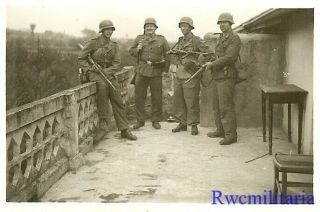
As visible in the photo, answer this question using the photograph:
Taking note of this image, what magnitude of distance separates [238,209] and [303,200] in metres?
0.66

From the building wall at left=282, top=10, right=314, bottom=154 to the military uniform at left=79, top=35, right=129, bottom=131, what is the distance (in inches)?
108

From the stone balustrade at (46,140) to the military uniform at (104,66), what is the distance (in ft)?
1.03

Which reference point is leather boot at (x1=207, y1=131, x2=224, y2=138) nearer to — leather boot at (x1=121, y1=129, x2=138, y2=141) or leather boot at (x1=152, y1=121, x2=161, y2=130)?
leather boot at (x1=152, y1=121, x2=161, y2=130)

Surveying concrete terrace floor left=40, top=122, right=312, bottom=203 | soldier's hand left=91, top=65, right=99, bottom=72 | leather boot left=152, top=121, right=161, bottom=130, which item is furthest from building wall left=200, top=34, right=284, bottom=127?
soldier's hand left=91, top=65, right=99, bottom=72

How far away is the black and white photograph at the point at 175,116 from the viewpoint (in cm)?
436

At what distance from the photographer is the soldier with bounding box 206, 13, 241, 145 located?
642 cm

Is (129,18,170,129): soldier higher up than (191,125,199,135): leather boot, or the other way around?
(129,18,170,129): soldier

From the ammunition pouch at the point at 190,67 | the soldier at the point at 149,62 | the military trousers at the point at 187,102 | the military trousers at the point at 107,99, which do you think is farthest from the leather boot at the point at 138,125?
the ammunition pouch at the point at 190,67

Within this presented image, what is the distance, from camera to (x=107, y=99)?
22.1 ft

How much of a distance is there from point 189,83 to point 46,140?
125 inches

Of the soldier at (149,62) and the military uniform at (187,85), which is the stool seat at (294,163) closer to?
the military uniform at (187,85)
